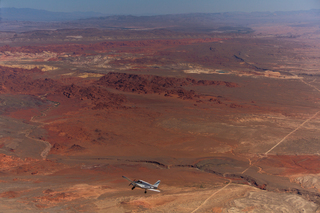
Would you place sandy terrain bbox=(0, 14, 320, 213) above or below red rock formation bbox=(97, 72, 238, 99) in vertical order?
below

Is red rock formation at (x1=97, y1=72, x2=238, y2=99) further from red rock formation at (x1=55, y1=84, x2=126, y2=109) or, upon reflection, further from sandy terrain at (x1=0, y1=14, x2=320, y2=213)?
red rock formation at (x1=55, y1=84, x2=126, y2=109)

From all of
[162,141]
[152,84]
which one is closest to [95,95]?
[152,84]

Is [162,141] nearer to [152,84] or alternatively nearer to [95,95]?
[95,95]

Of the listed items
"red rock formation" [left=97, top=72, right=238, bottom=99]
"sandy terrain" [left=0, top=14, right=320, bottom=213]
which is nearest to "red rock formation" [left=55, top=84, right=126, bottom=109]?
"sandy terrain" [left=0, top=14, right=320, bottom=213]

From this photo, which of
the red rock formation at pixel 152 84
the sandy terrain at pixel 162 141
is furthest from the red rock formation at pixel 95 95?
the red rock formation at pixel 152 84

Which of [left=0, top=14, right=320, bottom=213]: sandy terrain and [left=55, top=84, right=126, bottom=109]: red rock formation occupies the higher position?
[left=55, top=84, right=126, bottom=109]: red rock formation

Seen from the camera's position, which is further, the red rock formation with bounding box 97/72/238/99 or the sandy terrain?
the red rock formation with bounding box 97/72/238/99

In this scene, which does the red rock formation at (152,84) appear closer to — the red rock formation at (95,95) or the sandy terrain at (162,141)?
the sandy terrain at (162,141)

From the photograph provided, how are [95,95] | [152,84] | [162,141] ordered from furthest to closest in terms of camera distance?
[152,84] < [95,95] < [162,141]

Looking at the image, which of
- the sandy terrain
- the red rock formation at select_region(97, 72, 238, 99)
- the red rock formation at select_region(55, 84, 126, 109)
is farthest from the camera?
the red rock formation at select_region(97, 72, 238, 99)

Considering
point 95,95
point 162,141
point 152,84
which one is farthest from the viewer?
point 152,84

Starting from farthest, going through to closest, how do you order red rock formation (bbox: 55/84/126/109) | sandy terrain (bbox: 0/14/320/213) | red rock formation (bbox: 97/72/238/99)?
red rock formation (bbox: 97/72/238/99), red rock formation (bbox: 55/84/126/109), sandy terrain (bbox: 0/14/320/213)

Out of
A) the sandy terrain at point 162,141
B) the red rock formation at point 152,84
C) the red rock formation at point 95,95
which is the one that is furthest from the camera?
the red rock formation at point 152,84
